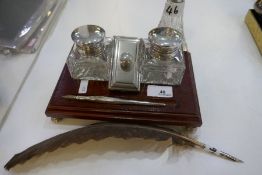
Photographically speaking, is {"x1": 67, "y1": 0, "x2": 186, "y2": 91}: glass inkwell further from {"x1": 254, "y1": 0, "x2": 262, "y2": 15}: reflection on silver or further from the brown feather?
{"x1": 254, "y1": 0, "x2": 262, "y2": 15}: reflection on silver

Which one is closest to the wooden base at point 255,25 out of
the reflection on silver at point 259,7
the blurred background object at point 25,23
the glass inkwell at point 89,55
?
the reflection on silver at point 259,7

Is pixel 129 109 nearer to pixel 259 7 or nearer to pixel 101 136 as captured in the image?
pixel 101 136

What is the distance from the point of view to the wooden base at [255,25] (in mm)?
789

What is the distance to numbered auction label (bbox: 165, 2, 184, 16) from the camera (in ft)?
2.29

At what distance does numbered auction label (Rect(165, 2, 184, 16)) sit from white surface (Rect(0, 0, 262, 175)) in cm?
13

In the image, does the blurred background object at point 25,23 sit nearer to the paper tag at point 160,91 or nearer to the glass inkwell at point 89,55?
the glass inkwell at point 89,55

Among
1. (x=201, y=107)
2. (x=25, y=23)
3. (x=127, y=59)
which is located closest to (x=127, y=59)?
(x=127, y=59)

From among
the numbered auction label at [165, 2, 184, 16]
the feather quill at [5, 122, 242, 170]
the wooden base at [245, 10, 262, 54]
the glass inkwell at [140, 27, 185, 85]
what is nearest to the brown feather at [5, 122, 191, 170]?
the feather quill at [5, 122, 242, 170]

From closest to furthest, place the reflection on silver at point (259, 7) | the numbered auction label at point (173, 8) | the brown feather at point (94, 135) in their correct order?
the brown feather at point (94, 135) → the numbered auction label at point (173, 8) → the reflection on silver at point (259, 7)

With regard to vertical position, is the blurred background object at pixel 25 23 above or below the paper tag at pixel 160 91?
below

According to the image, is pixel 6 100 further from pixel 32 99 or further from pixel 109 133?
pixel 109 133

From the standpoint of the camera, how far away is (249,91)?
26.1 inches

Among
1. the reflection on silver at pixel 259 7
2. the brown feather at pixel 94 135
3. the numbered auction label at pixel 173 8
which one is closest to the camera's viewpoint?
the brown feather at pixel 94 135

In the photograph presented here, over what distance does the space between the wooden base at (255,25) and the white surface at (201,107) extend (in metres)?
0.02
